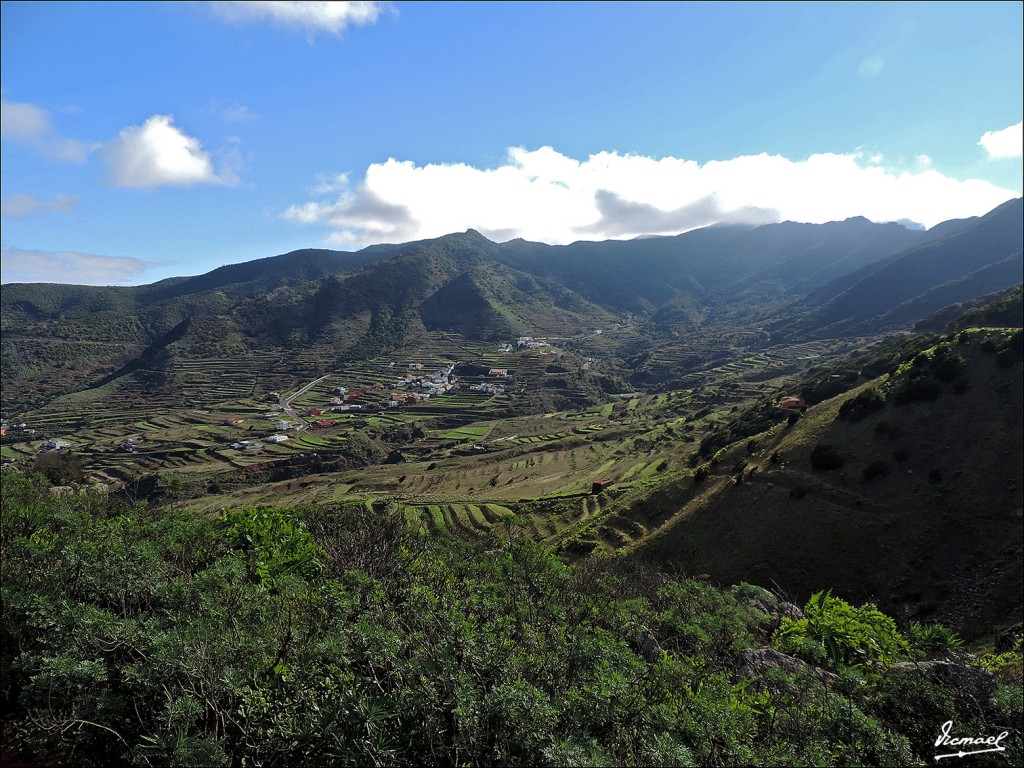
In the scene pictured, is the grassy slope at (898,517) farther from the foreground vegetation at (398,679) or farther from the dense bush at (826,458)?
the foreground vegetation at (398,679)

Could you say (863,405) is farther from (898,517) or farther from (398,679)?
(398,679)

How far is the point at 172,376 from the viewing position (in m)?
180

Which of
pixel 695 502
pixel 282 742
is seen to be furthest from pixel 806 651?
pixel 695 502

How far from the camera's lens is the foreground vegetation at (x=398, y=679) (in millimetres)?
7539

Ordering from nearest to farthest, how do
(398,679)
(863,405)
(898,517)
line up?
(398,679), (898,517), (863,405)

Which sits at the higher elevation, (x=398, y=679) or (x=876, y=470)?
(x=398, y=679)

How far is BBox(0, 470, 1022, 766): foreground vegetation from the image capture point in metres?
7.54

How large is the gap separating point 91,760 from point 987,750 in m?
17.8

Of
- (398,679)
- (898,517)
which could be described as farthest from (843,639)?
(898,517)

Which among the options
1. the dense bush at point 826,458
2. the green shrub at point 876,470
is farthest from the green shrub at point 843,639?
the dense bush at point 826,458

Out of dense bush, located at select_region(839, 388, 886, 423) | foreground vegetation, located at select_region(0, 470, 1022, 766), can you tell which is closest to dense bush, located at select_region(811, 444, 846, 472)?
dense bush, located at select_region(839, 388, 886, 423)

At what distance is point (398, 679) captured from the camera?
336 inches

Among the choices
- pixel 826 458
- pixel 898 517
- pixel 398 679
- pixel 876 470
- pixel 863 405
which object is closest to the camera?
pixel 398 679

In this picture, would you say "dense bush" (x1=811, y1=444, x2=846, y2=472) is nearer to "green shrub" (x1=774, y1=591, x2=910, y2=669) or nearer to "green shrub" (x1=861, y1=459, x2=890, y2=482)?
"green shrub" (x1=861, y1=459, x2=890, y2=482)
